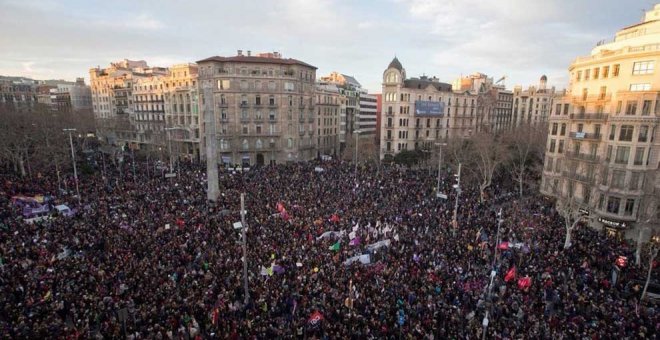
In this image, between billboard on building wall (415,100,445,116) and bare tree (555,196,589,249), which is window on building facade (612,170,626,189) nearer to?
bare tree (555,196,589,249)

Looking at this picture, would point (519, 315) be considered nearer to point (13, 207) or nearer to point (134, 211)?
point (134, 211)

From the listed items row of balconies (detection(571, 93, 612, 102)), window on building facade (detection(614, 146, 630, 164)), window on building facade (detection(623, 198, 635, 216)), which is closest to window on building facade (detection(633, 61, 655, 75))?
row of balconies (detection(571, 93, 612, 102))

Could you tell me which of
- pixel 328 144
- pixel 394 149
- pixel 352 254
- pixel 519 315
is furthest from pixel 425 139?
pixel 519 315

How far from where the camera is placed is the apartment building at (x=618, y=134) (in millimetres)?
27750

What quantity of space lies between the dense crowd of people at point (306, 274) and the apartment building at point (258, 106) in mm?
27108

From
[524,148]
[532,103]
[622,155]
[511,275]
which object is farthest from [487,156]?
[532,103]

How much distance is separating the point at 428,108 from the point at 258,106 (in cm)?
3044

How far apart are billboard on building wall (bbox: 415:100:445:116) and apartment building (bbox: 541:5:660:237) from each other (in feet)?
99.0

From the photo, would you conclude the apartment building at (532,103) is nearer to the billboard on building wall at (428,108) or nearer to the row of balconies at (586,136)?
the billboard on building wall at (428,108)

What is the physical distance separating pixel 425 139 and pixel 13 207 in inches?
2301

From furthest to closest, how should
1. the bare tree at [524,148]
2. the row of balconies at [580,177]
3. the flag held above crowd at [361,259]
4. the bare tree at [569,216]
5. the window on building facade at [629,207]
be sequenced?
the bare tree at [524,148]
the row of balconies at [580,177]
the window on building facade at [629,207]
the bare tree at [569,216]
the flag held above crowd at [361,259]

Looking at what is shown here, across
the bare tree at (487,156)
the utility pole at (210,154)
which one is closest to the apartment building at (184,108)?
the utility pole at (210,154)

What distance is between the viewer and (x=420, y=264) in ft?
68.4

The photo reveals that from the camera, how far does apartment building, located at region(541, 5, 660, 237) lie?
27.8 m
